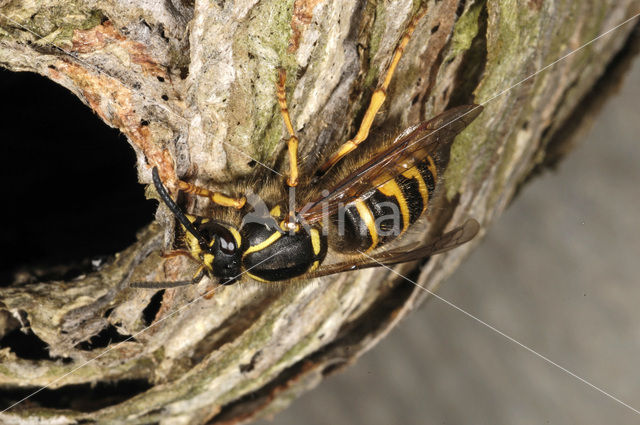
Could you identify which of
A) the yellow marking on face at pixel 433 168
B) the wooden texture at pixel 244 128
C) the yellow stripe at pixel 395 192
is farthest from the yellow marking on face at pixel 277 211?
the yellow marking on face at pixel 433 168

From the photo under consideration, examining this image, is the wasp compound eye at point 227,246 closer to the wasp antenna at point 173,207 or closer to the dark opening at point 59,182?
the wasp antenna at point 173,207

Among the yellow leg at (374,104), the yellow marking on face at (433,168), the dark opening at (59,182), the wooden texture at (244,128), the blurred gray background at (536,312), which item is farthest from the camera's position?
the blurred gray background at (536,312)

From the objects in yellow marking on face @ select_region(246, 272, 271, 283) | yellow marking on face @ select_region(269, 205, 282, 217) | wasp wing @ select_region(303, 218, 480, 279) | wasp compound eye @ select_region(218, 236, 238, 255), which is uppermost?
yellow marking on face @ select_region(269, 205, 282, 217)

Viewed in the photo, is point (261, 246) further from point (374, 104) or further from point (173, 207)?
point (374, 104)

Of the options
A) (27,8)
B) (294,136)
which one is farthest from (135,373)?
(27,8)

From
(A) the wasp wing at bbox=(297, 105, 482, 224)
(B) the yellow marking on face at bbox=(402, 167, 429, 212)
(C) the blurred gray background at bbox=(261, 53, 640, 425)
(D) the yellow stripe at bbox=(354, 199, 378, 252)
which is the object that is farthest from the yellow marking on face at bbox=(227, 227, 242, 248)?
(C) the blurred gray background at bbox=(261, 53, 640, 425)

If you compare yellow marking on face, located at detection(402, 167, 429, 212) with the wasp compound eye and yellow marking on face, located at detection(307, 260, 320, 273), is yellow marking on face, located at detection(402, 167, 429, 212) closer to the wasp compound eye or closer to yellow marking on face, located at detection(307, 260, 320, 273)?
yellow marking on face, located at detection(307, 260, 320, 273)

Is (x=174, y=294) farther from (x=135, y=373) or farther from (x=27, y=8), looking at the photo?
(x=27, y=8)
